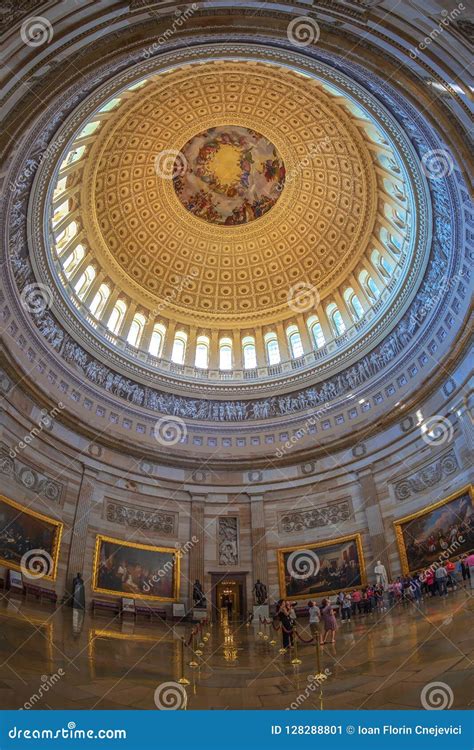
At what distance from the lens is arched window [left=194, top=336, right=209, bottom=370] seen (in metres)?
33.5

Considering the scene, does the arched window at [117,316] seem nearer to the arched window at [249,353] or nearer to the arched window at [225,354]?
the arched window at [225,354]

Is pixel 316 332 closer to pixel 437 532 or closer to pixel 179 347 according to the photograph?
pixel 179 347

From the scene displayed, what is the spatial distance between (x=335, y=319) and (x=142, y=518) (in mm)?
17244

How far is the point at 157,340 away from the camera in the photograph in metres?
33.2

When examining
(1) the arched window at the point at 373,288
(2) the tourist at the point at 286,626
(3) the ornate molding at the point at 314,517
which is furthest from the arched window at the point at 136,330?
(2) the tourist at the point at 286,626

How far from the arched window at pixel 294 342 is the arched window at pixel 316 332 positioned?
92cm

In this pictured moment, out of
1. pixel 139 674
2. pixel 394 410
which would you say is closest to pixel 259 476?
pixel 394 410

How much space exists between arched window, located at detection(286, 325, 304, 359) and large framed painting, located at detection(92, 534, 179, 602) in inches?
583

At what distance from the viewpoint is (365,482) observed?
2481cm

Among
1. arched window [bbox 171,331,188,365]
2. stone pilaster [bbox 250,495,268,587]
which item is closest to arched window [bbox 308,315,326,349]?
arched window [bbox 171,331,188,365]

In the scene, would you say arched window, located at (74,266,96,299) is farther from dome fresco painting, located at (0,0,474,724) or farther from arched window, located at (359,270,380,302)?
arched window, located at (359,270,380,302)

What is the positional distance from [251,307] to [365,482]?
643 inches

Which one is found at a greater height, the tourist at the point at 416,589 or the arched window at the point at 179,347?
the arched window at the point at 179,347

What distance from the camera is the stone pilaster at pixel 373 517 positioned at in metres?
22.5
